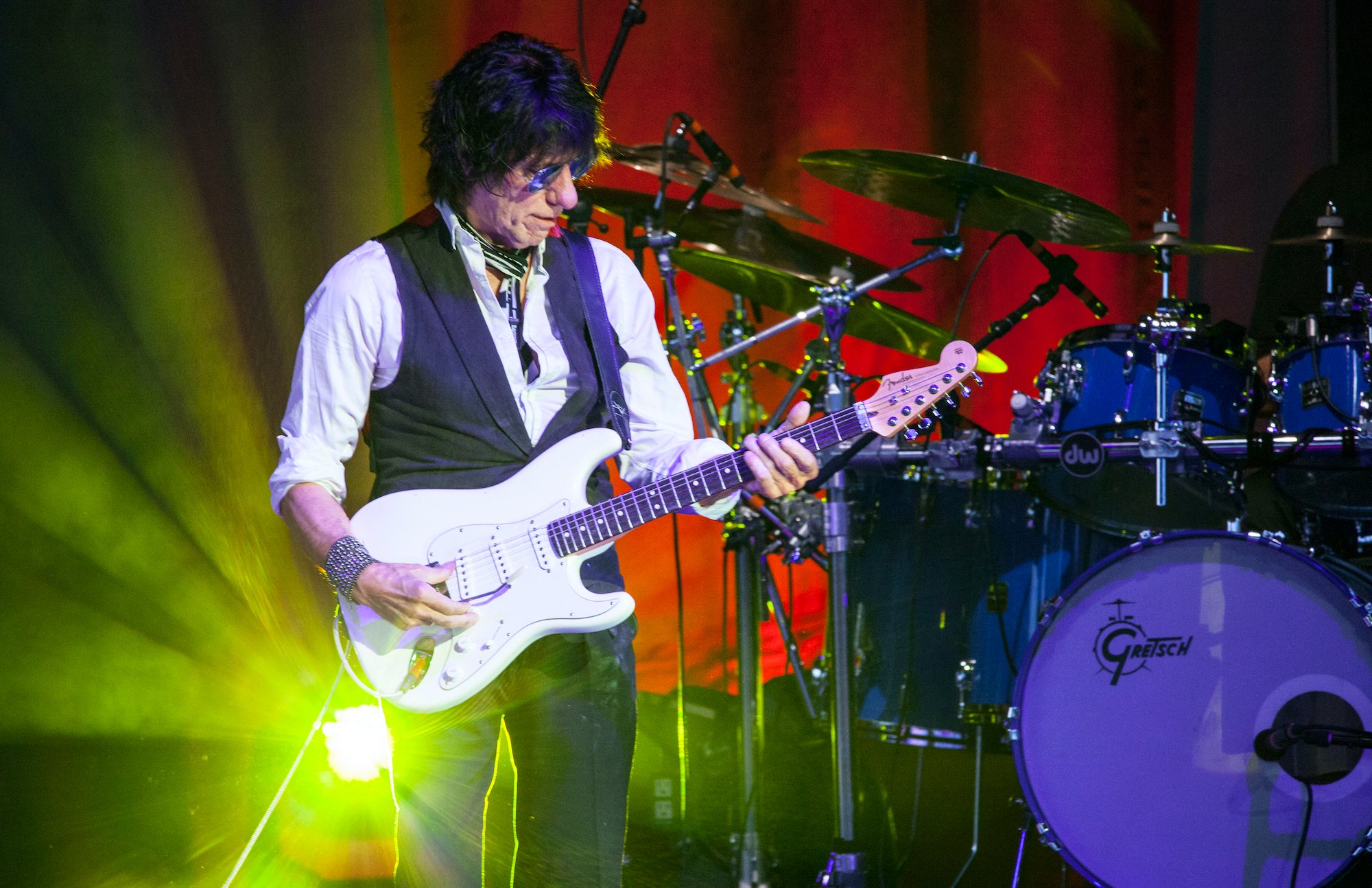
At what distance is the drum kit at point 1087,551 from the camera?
2.55 metres

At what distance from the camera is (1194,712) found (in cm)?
260

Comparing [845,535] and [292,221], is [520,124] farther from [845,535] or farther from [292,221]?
[292,221]

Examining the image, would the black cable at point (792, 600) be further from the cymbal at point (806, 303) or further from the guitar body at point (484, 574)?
the guitar body at point (484, 574)

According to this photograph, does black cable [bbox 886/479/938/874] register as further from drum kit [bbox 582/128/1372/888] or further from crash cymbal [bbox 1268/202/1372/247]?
crash cymbal [bbox 1268/202/1372/247]

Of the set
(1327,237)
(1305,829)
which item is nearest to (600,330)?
(1305,829)

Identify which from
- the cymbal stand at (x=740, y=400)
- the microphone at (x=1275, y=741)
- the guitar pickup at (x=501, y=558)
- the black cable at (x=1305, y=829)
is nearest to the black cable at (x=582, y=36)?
the cymbal stand at (x=740, y=400)

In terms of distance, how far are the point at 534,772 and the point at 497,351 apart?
2.34 ft

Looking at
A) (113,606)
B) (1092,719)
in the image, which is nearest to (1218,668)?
(1092,719)

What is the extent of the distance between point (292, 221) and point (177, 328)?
512 mm

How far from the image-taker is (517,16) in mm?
4035

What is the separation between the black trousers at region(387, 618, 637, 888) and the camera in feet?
6.22

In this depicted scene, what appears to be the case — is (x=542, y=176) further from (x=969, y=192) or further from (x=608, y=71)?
(x=969, y=192)

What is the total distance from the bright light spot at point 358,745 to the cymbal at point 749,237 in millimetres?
1553

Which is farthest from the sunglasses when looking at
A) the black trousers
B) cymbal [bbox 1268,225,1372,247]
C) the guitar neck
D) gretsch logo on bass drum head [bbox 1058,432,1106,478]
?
cymbal [bbox 1268,225,1372,247]
